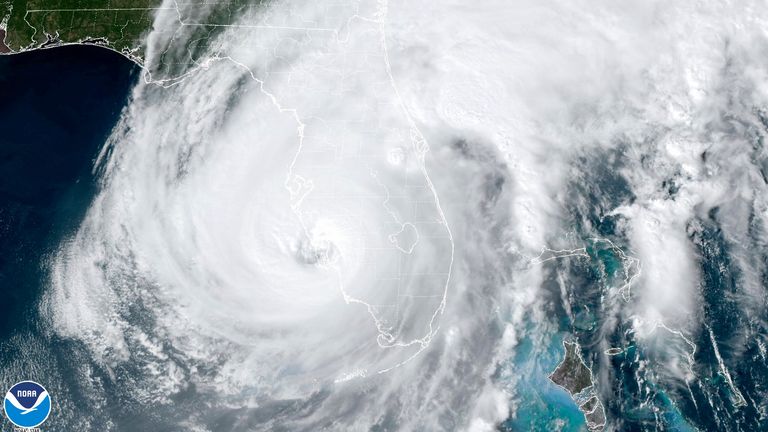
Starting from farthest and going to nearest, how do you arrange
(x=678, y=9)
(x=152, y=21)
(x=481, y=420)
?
(x=152, y=21) < (x=678, y=9) < (x=481, y=420)

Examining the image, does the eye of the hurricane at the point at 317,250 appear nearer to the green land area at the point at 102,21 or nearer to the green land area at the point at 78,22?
the green land area at the point at 102,21

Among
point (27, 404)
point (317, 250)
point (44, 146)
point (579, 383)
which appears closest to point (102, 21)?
point (44, 146)

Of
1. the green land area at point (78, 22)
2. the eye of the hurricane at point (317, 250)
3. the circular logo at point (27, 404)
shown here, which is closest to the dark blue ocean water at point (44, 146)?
the green land area at point (78, 22)

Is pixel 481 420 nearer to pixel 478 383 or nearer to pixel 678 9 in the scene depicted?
pixel 478 383

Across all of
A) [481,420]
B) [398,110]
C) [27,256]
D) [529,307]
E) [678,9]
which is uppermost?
[678,9]

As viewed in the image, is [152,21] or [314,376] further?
[152,21]

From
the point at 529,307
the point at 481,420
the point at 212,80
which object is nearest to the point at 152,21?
the point at 212,80

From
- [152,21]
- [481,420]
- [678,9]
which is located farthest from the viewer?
[152,21]

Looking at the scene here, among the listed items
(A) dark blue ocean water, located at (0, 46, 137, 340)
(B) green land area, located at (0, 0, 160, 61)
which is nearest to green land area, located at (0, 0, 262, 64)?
(B) green land area, located at (0, 0, 160, 61)
